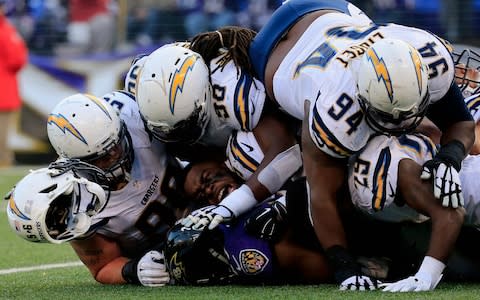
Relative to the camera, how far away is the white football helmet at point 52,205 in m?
4.07

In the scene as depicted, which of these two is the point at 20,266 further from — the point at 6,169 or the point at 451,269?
the point at 6,169

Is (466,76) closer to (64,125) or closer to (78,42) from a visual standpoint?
(64,125)

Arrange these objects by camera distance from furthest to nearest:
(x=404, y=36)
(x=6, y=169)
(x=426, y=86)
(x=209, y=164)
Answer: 1. (x=6, y=169)
2. (x=209, y=164)
3. (x=404, y=36)
4. (x=426, y=86)

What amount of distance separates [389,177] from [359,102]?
12.1 inches

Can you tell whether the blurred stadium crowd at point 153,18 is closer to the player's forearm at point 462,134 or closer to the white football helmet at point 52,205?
the player's forearm at point 462,134

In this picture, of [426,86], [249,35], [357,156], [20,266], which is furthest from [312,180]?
[20,266]

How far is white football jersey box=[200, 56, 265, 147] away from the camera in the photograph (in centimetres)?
454

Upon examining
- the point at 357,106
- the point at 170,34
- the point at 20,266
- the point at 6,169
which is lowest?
the point at 6,169

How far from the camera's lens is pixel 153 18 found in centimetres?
1263

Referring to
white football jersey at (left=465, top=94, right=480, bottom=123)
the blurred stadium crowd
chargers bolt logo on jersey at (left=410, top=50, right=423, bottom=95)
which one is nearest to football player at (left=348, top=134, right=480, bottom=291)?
chargers bolt logo on jersey at (left=410, top=50, right=423, bottom=95)

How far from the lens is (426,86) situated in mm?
3881

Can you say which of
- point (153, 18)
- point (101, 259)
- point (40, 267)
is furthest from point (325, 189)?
point (153, 18)

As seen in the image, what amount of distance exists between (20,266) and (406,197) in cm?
231

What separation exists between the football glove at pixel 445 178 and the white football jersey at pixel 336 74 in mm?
276
